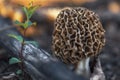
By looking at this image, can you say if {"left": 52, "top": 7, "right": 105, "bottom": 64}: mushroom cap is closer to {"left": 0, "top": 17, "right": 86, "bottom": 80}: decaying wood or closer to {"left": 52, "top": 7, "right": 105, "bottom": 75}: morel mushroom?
{"left": 52, "top": 7, "right": 105, "bottom": 75}: morel mushroom

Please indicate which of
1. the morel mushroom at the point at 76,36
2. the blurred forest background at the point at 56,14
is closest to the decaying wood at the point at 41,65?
the morel mushroom at the point at 76,36

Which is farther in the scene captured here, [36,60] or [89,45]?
[89,45]

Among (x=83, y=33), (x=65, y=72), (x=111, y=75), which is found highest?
(x=83, y=33)

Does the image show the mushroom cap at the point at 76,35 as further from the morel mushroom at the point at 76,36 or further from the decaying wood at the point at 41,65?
the decaying wood at the point at 41,65

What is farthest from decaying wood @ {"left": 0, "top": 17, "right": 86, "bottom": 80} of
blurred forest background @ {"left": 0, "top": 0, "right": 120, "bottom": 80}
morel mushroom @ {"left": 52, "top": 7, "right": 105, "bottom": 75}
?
blurred forest background @ {"left": 0, "top": 0, "right": 120, "bottom": 80}

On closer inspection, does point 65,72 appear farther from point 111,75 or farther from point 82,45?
point 111,75

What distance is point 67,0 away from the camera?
20.6ft

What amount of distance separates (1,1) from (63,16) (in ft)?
9.36

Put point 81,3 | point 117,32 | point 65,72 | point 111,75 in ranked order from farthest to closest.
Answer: point 81,3, point 117,32, point 111,75, point 65,72

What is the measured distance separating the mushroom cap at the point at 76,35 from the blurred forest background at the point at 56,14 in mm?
1007

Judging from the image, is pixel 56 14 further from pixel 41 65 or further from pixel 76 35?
pixel 41 65

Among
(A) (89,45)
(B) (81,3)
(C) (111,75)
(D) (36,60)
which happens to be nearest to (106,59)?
(C) (111,75)

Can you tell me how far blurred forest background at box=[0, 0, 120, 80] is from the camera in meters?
4.55

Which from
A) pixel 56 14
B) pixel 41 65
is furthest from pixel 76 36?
pixel 56 14
